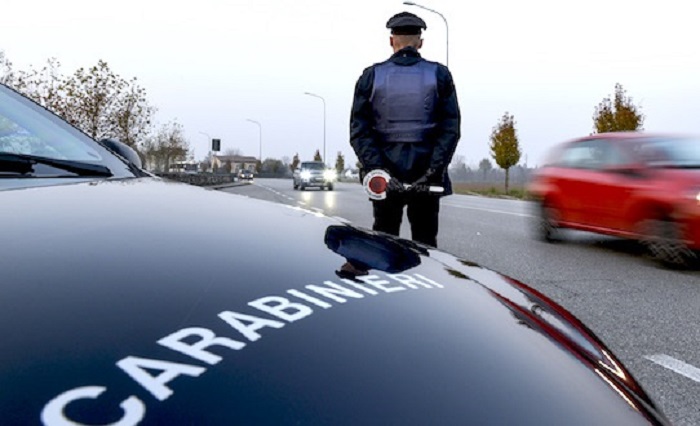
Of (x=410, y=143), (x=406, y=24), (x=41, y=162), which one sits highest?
(x=406, y=24)

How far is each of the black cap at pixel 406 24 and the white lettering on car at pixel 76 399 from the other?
3.32 meters

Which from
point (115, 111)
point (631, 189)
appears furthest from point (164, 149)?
point (631, 189)

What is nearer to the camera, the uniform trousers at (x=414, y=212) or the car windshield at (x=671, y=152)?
the uniform trousers at (x=414, y=212)

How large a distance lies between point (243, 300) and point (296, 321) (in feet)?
0.31

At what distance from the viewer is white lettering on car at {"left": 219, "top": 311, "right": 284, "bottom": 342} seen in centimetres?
91

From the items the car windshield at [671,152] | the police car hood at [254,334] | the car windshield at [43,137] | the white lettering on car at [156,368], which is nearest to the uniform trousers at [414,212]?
the car windshield at [43,137]

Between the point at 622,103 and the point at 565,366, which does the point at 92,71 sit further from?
the point at 565,366

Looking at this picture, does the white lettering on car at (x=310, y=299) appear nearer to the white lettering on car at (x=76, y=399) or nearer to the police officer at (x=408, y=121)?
the white lettering on car at (x=76, y=399)

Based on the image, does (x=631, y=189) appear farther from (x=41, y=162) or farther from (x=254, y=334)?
(x=254, y=334)

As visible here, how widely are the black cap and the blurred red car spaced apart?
13.1ft

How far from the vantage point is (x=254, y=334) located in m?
0.91

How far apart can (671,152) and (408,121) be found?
4400 mm

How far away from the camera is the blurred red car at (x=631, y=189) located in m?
6.48

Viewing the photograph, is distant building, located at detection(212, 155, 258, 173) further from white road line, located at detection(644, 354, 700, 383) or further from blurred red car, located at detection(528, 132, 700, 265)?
white road line, located at detection(644, 354, 700, 383)
